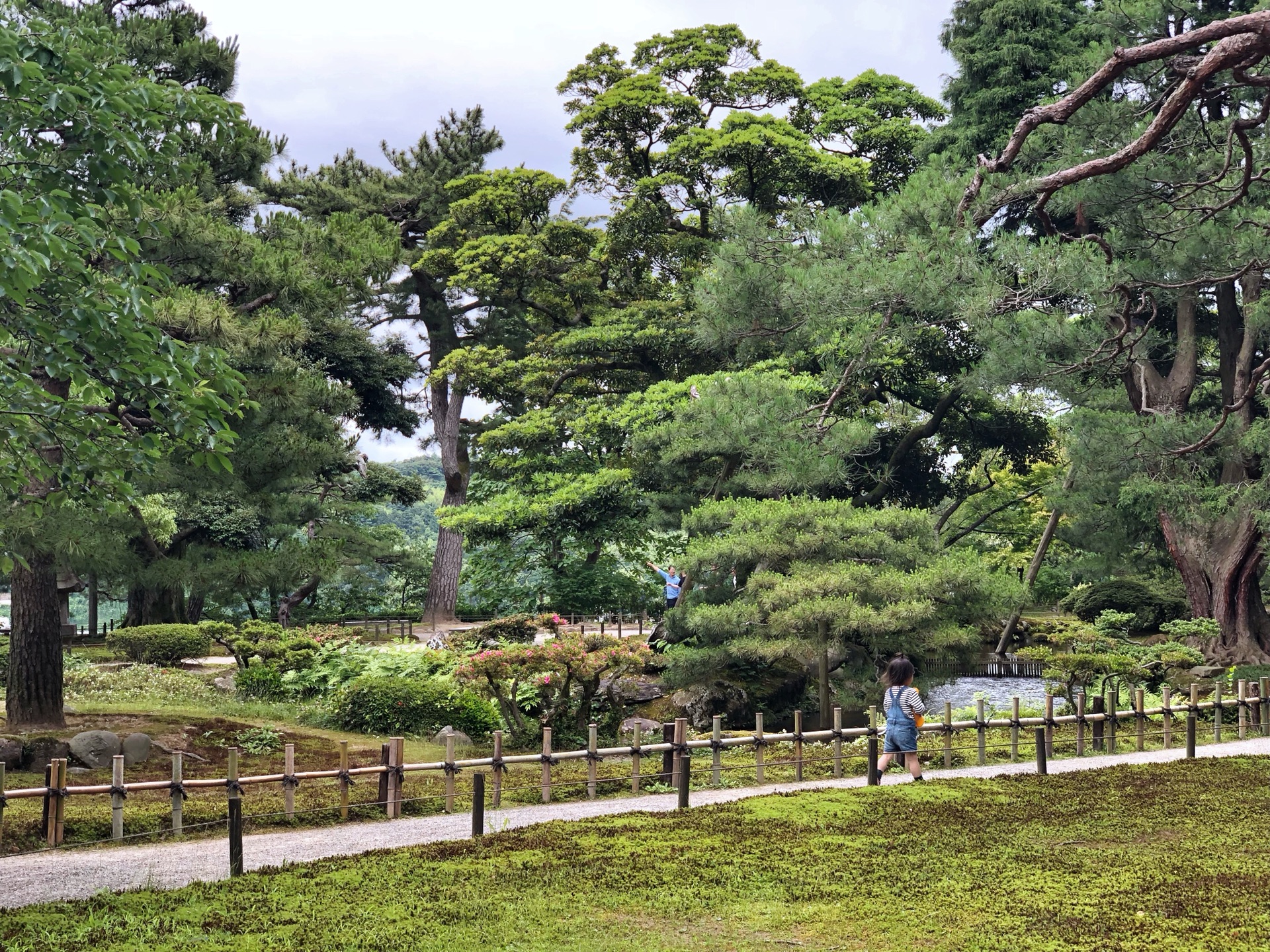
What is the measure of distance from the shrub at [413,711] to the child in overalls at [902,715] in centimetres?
623

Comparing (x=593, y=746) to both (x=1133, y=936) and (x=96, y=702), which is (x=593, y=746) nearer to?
(x=1133, y=936)

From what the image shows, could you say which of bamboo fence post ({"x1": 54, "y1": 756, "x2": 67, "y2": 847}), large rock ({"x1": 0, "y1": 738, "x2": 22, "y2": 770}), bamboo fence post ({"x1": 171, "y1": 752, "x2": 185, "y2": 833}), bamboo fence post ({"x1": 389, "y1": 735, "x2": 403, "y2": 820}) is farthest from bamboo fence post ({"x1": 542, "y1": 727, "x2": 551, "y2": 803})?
large rock ({"x1": 0, "y1": 738, "x2": 22, "y2": 770})

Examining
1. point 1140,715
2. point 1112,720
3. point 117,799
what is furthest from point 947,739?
point 117,799

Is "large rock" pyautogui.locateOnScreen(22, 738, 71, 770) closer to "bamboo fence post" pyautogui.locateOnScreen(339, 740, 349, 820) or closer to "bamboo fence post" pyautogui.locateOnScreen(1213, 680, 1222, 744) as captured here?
"bamboo fence post" pyautogui.locateOnScreen(339, 740, 349, 820)

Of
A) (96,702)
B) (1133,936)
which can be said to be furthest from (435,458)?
(1133,936)

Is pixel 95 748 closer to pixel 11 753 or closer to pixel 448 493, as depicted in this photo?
pixel 11 753

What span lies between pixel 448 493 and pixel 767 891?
91.3 ft

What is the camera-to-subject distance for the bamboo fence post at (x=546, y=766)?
36.0ft

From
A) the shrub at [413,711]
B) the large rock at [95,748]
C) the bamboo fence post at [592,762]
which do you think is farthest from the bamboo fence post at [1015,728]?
the large rock at [95,748]

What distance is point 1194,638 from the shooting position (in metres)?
22.0

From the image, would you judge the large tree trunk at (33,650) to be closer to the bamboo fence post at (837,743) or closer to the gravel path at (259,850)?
the gravel path at (259,850)

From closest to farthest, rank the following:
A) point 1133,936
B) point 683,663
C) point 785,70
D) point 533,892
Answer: point 1133,936 < point 533,892 < point 683,663 < point 785,70

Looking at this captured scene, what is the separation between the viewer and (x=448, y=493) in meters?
33.8

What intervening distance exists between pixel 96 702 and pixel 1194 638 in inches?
780
